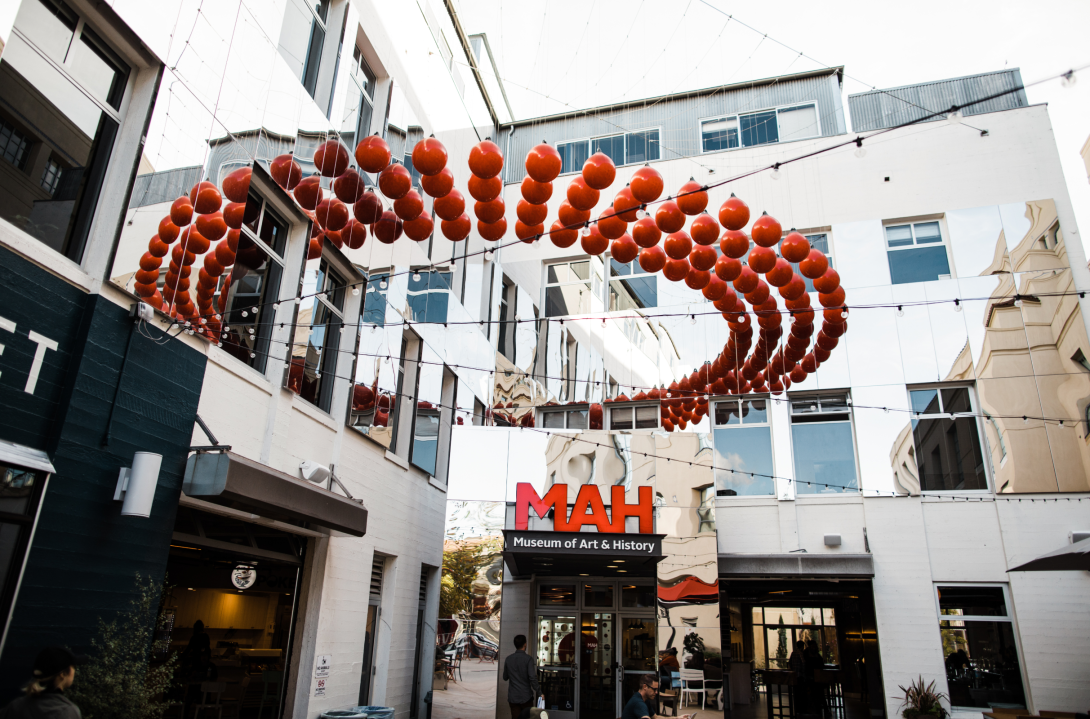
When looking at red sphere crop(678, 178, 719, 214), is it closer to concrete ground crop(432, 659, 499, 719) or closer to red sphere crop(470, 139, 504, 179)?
→ red sphere crop(470, 139, 504, 179)

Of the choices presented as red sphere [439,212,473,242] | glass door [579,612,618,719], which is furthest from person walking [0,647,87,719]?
glass door [579,612,618,719]

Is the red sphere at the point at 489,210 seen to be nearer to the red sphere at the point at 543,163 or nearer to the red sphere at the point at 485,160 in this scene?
the red sphere at the point at 485,160

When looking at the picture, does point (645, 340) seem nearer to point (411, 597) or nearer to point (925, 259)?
point (925, 259)

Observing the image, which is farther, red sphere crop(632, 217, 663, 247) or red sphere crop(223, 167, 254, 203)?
red sphere crop(632, 217, 663, 247)

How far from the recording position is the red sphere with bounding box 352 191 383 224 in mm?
8945

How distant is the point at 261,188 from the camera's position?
8.08m

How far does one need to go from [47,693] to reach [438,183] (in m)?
5.92

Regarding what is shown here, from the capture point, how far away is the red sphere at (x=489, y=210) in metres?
8.48

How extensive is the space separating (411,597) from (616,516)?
12.7ft

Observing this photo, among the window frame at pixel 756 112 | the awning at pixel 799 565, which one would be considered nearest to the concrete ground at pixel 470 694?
the awning at pixel 799 565

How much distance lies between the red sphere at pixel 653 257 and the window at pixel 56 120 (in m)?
6.33

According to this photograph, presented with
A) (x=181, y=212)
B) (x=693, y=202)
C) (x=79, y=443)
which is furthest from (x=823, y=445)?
(x=79, y=443)

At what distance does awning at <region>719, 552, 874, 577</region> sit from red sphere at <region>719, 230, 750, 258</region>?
5.36m

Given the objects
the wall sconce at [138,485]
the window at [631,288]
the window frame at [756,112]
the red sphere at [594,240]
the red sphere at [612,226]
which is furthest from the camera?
the window frame at [756,112]
